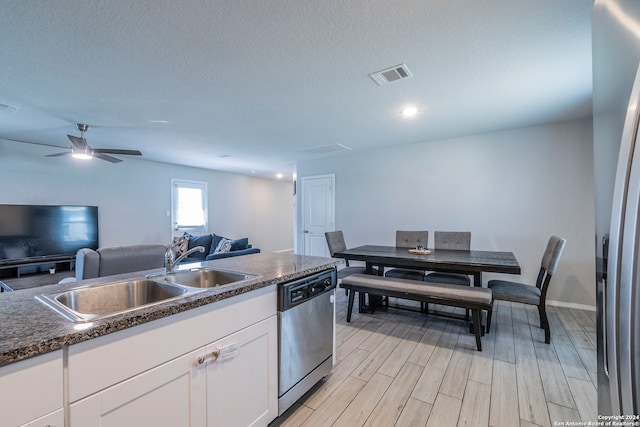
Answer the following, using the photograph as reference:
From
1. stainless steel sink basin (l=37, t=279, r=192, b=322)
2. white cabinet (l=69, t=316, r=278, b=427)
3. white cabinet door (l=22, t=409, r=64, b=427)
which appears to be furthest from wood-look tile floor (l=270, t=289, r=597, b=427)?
white cabinet door (l=22, t=409, r=64, b=427)

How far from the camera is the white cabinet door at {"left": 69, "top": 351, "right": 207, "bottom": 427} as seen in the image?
0.88 meters

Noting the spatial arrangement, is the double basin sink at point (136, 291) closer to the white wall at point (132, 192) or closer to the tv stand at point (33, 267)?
the tv stand at point (33, 267)

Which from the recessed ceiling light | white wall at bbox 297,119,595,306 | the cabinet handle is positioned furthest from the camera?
white wall at bbox 297,119,595,306

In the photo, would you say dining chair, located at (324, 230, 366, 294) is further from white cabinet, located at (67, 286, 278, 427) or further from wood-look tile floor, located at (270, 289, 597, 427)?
white cabinet, located at (67, 286, 278, 427)

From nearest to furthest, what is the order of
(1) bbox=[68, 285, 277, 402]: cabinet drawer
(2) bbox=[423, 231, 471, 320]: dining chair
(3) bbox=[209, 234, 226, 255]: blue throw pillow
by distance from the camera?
(1) bbox=[68, 285, 277, 402]: cabinet drawer → (2) bbox=[423, 231, 471, 320]: dining chair → (3) bbox=[209, 234, 226, 255]: blue throw pillow

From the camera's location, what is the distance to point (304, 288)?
5.71 ft

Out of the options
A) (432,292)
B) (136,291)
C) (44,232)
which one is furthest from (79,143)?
(432,292)

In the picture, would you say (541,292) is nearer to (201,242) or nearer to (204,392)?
(204,392)

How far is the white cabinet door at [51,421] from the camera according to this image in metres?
0.75

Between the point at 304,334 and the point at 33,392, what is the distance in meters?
1.26

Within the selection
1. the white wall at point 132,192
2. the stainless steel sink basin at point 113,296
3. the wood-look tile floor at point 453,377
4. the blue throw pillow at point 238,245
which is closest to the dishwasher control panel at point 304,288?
the stainless steel sink basin at point 113,296

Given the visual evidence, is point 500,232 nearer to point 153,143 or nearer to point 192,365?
point 192,365

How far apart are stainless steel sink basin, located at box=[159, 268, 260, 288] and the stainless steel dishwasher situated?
0.30m

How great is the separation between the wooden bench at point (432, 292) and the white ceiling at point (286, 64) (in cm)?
196
